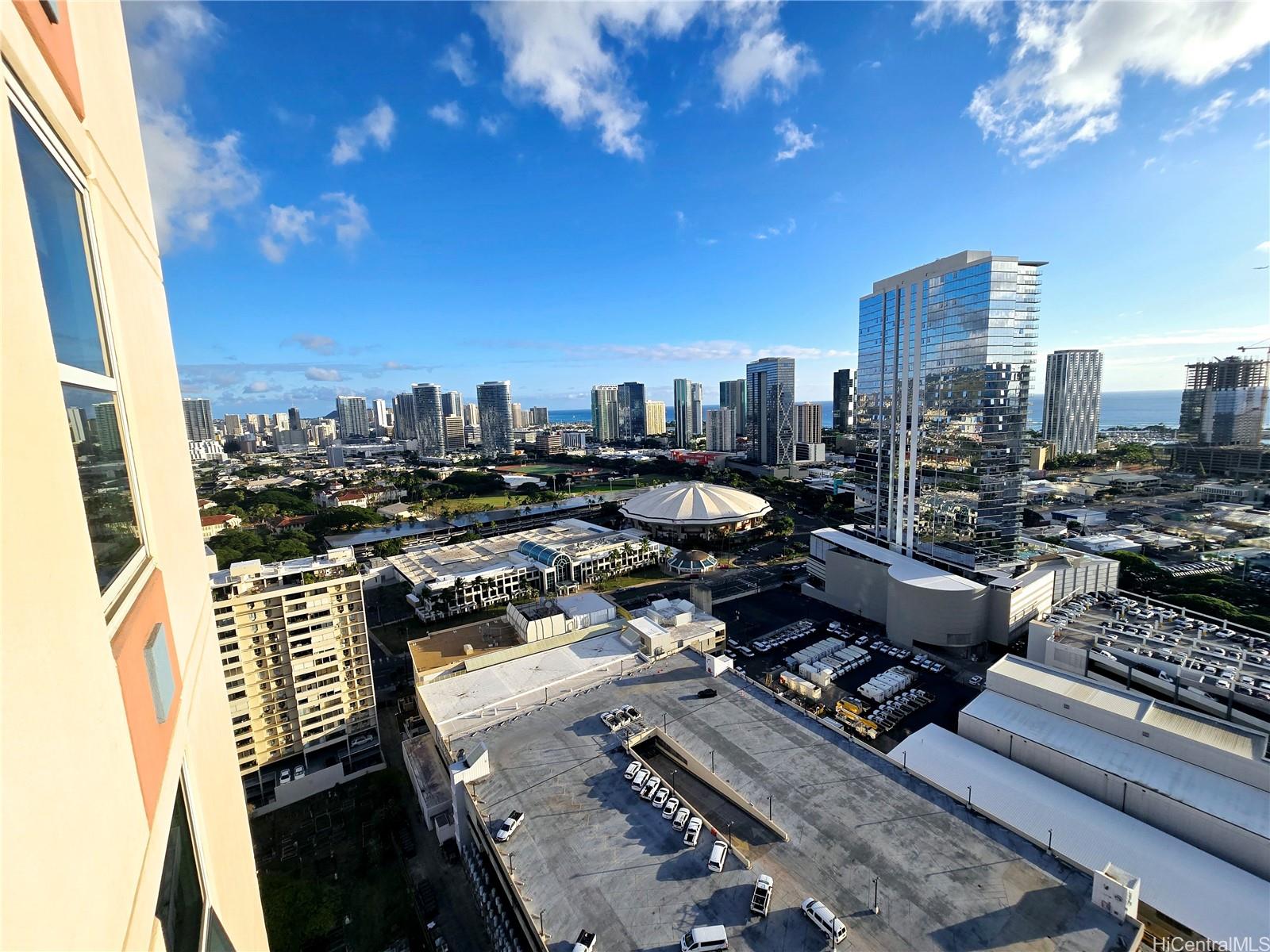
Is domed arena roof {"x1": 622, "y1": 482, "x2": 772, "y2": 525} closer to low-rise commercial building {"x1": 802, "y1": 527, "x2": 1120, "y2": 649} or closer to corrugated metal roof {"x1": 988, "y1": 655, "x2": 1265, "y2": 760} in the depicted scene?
low-rise commercial building {"x1": 802, "y1": 527, "x2": 1120, "y2": 649}

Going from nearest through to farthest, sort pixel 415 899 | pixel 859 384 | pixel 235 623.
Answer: pixel 415 899
pixel 235 623
pixel 859 384

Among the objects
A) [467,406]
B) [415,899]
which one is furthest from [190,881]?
[467,406]

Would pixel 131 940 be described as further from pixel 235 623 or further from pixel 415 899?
pixel 235 623

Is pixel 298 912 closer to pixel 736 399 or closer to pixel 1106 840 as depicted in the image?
pixel 1106 840

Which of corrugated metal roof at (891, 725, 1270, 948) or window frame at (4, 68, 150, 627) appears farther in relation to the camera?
corrugated metal roof at (891, 725, 1270, 948)

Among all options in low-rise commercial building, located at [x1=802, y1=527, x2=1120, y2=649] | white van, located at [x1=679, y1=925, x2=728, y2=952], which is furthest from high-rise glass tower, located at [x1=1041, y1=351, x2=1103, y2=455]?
white van, located at [x1=679, y1=925, x2=728, y2=952]
